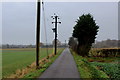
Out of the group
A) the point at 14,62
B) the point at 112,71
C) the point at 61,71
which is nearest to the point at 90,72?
the point at 112,71

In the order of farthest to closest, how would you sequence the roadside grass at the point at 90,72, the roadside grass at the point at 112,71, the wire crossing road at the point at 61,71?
the roadside grass at the point at 112,71, the wire crossing road at the point at 61,71, the roadside grass at the point at 90,72

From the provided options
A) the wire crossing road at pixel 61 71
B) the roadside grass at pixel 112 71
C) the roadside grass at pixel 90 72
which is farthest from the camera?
the roadside grass at pixel 112 71

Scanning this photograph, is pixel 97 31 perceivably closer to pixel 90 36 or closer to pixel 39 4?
pixel 90 36

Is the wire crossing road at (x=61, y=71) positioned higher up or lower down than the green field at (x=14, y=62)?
higher up

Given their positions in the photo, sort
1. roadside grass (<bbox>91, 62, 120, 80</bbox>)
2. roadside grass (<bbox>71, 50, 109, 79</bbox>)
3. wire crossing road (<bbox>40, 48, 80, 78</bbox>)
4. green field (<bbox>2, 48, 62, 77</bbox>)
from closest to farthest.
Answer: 1. roadside grass (<bbox>71, 50, 109, 79</bbox>)
2. wire crossing road (<bbox>40, 48, 80, 78</bbox>)
3. roadside grass (<bbox>91, 62, 120, 80</bbox>)
4. green field (<bbox>2, 48, 62, 77</bbox>)

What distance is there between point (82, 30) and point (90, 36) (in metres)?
1.77

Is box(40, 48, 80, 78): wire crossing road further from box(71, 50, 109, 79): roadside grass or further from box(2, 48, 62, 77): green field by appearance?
box(2, 48, 62, 77): green field

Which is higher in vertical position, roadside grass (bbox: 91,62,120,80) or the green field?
roadside grass (bbox: 91,62,120,80)

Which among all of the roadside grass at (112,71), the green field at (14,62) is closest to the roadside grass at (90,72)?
the roadside grass at (112,71)

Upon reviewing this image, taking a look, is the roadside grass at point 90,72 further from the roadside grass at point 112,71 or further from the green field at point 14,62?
the green field at point 14,62

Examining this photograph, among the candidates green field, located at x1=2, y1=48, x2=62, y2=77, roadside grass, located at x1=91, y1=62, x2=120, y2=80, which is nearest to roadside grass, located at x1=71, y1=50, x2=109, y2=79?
roadside grass, located at x1=91, y1=62, x2=120, y2=80

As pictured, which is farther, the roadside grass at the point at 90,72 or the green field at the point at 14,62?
the green field at the point at 14,62

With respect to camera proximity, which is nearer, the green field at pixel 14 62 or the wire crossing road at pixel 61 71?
the wire crossing road at pixel 61 71

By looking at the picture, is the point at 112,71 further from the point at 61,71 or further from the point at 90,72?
the point at 61,71
